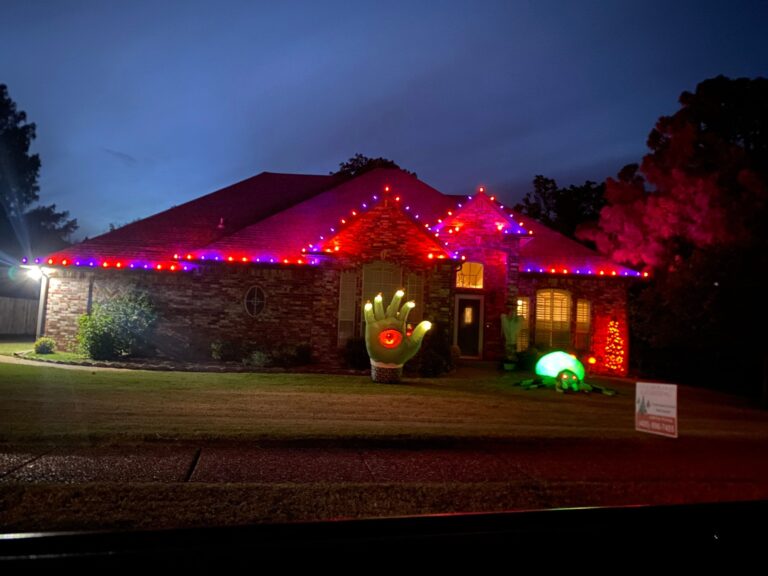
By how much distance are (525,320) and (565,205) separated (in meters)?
15.3

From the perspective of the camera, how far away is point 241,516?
5047mm

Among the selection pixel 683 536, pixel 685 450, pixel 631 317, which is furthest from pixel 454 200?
pixel 683 536


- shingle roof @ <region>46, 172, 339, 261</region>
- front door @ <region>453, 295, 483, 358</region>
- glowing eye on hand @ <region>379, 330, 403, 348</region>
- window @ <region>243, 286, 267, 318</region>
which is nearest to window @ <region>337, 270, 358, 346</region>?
window @ <region>243, 286, 267, 318</region>

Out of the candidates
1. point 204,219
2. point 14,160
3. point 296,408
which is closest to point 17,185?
point 14,160

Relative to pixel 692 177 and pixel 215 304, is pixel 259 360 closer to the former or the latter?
pixel 215 304

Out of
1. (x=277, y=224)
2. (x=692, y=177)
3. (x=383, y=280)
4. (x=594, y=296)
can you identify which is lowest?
(x=594, y=296)

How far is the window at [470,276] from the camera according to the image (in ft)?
65.1

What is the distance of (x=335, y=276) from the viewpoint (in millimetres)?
17578

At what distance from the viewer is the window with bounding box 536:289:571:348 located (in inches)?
792

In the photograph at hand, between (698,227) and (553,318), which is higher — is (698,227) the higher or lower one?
the higher one

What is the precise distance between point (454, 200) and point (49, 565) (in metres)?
21.5

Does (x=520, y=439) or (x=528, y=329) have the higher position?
(x=528, y=329)

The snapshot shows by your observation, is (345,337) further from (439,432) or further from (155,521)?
(155,521)

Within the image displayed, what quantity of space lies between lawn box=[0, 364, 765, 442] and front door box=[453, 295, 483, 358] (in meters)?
4.72
